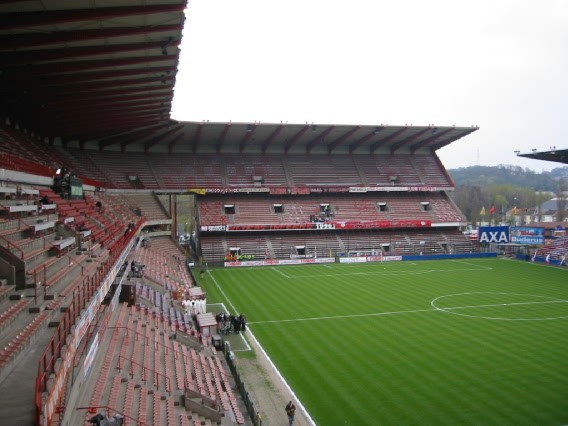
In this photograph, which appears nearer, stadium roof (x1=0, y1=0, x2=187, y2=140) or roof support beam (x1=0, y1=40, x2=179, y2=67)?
stadium roof (x1=0, y1=0, x2=187, y2=140)

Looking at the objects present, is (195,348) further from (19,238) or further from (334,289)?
(334,289)

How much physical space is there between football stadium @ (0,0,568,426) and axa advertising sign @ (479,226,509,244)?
0.15 metres

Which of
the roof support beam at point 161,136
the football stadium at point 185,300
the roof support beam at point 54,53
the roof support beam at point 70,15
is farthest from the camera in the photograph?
the roof support beam at point 161,136

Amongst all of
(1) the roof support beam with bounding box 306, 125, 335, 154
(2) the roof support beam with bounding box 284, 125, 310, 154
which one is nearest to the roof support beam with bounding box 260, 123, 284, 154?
(2) the roof support beam with bounding box 284, 125, 310, 154

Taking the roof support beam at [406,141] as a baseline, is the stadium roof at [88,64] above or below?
below

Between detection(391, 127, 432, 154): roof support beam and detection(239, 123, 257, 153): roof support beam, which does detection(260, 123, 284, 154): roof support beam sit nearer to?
detection(239, 123, 257, 153): roof support beam

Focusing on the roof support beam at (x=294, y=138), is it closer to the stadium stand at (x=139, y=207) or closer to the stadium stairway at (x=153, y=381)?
the stadium stand at (x=139, y=207)

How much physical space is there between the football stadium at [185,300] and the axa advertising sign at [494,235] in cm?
15

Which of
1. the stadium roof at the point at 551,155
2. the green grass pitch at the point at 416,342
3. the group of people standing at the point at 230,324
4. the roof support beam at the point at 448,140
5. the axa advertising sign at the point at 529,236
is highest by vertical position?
the roof support beam at the point at 448,140

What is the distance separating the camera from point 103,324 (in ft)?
47.2

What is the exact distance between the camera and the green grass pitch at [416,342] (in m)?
14.5

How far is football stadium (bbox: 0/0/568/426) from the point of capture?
10.9 m

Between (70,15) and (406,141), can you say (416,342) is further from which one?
(406,141)

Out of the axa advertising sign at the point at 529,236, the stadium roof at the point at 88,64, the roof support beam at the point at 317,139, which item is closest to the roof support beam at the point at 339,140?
the roof support beam at the point at 317,139
